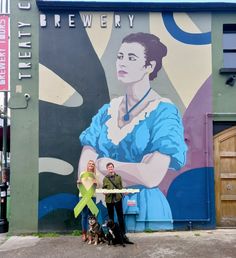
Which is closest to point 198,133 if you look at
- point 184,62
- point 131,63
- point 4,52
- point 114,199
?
point 184,62

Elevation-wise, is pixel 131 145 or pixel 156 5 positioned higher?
pixel 156 5

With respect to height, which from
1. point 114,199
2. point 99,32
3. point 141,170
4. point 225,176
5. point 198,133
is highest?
point 99,32

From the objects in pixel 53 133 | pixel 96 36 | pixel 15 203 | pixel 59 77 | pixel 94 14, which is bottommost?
pixel 15 203

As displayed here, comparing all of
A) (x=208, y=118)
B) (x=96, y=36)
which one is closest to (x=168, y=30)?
(x=96, y=36)

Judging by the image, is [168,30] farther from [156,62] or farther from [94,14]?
[94,14]

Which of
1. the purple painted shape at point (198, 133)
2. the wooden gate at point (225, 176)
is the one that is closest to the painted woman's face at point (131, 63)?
the purple painted shape at point (198, 133)

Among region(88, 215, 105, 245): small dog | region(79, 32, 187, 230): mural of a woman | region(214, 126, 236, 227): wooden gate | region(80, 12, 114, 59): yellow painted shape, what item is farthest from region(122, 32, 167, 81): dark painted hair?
region(88, 215, 105, 245): small dog

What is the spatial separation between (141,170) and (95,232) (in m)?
1.99

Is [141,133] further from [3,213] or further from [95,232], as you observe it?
[3,213]

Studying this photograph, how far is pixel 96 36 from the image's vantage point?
9.36 m

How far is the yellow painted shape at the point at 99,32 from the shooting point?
368 inches

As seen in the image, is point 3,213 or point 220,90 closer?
point 220,90

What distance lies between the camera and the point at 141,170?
9.07 m

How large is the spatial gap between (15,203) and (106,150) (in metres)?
2.61
